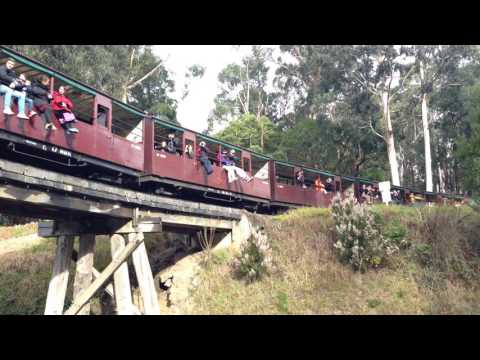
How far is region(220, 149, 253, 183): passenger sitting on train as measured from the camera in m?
15.8

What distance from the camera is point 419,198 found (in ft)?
92.6

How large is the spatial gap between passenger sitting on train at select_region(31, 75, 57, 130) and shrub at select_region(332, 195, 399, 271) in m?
8.15

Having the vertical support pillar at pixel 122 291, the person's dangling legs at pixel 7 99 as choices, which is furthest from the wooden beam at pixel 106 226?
the person's dangling legs at pixel 7 99

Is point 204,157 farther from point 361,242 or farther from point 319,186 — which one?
point 319,186

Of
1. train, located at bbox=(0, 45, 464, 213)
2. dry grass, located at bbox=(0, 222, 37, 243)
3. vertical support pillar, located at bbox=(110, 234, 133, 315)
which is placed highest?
train, located at bbox=(0, 45, 464, 213)

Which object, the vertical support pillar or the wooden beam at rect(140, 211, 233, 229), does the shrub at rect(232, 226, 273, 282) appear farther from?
the vertical support pillar

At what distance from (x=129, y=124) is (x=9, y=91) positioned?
4.82 m

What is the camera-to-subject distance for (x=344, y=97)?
33.2 metres

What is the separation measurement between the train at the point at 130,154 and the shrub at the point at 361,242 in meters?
4.34

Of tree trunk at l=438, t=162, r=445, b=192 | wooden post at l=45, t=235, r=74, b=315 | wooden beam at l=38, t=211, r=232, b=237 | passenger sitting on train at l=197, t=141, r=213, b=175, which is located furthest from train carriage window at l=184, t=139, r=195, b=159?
tree trunk at l=438, t=162, r=445, b=192

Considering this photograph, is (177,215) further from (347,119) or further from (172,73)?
(172,73)

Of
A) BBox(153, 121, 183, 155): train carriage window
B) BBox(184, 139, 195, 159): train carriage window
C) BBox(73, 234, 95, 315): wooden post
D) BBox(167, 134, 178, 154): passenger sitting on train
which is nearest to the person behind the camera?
BBox(73, 234, 95, 315): wooden post

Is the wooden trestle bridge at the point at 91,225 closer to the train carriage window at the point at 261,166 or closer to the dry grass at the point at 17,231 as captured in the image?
the train carriage window at the point at 261,166
